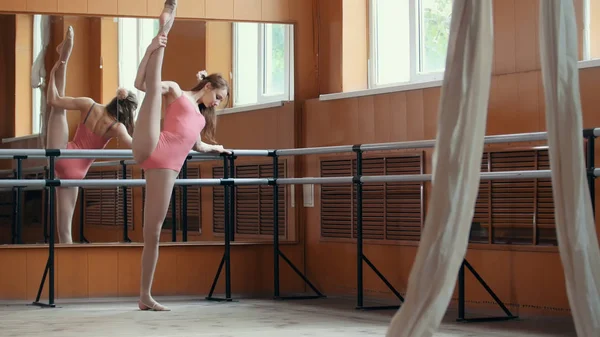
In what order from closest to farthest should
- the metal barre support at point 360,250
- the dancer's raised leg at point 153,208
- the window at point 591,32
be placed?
the window at point 591,32
the dancer's raised leg at point 153,208
the metal barre support at point 360,250

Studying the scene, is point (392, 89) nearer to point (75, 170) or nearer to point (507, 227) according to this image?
point (507, 227)

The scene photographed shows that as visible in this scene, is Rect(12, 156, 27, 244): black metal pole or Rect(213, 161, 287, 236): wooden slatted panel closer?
Rect(12, 156, 27, 244): black metal pole

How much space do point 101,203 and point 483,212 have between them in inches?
98.7

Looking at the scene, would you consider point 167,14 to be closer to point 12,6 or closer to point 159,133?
point 159,133

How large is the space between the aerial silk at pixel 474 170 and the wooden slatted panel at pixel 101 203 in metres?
4.09

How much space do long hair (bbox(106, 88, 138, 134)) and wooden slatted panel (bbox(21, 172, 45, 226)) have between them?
0.69m

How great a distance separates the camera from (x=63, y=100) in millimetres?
6559

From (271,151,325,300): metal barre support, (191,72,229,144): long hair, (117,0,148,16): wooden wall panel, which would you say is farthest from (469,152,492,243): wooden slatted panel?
(117,0,148,16): wooden wall panel

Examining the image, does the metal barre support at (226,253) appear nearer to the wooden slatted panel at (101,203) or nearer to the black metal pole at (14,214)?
the wooden slatted panel at (101,203)

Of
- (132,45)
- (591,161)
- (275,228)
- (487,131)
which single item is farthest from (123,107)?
(591,161)

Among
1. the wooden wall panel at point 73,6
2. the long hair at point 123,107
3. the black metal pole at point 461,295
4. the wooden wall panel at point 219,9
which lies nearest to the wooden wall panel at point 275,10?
the wooden wall panel at point 219,9

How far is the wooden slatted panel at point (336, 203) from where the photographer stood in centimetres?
679

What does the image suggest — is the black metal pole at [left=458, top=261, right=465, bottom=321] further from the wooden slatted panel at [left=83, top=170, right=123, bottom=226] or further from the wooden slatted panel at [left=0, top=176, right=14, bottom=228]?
the wooden slatted panel at [left=0, top=176, right=14, bottom=228]

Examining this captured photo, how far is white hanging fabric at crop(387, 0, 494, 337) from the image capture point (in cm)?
272
